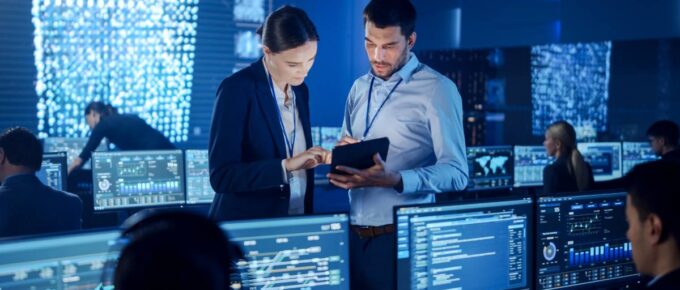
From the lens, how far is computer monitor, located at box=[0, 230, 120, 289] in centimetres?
166

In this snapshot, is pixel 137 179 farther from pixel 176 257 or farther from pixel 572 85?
pixel 572 85

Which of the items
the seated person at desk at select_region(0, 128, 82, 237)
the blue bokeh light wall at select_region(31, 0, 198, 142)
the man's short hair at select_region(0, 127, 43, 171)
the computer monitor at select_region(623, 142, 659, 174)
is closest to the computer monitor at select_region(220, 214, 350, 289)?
the seated person at desk at select_region(0, 128, 82, 237)

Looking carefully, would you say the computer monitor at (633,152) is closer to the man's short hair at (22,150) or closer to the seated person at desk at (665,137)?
the seated person at desk at (665,137)

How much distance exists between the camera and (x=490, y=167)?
700 centimetres

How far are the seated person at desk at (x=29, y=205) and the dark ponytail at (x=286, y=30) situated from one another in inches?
60.1

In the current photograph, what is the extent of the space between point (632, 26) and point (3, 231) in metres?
5.38

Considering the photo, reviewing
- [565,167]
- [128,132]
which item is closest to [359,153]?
[565,167]

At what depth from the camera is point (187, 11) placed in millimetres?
8953

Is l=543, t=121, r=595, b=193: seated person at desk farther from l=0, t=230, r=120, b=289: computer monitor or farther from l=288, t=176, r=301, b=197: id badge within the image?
l=0, t=230, r=120, b=289: computer monitor

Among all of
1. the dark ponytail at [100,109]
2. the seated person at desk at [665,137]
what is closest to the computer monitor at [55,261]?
the seated person at desk at [665,137]

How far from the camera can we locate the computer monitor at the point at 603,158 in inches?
299

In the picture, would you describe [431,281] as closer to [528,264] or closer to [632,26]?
[528,264]

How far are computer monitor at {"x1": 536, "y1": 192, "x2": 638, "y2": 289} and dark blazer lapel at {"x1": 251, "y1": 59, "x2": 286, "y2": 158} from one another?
2.79ft

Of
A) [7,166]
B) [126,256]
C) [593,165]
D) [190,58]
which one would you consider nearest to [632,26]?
[593,165]
